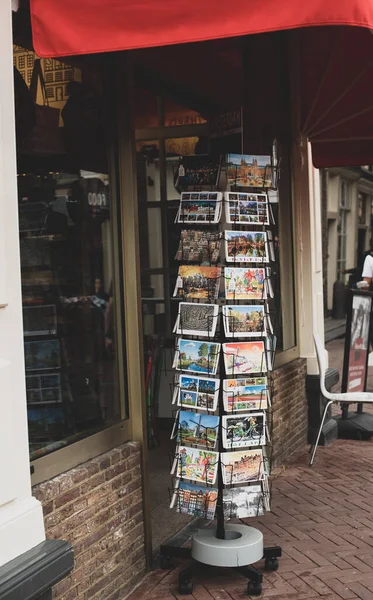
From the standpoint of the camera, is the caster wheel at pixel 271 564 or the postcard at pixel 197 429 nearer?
the postcard at pixel 197 429

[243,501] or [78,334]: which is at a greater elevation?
[78,334]

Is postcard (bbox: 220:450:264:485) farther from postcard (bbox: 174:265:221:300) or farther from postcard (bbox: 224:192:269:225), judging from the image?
postcard (bbox: 224:192:269:225)

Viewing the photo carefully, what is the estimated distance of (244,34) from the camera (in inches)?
124

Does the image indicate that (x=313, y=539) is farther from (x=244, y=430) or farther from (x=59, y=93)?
(x=59, y=93)

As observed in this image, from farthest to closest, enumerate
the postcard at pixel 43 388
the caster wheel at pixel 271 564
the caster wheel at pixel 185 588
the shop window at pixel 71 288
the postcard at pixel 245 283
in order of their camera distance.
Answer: the caster wheel at pixel 271 564 < the caster wheel at pixel 185 588 < the postcard at pixel 245 283 < the shop window at pixel 71 288 < the postcard at pixel 43 388

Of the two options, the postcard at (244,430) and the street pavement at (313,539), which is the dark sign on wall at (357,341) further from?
the postcard at (244,430)

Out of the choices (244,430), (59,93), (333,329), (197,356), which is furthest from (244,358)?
(333,329)

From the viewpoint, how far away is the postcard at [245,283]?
4004 mm

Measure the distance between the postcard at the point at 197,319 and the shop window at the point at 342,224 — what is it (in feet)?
65.0

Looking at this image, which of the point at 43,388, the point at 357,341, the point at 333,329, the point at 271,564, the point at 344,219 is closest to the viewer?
the point at 43,388

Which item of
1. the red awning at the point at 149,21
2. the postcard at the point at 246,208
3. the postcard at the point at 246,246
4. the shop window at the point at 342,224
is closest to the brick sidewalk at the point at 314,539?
the postcard at the point at 246,246

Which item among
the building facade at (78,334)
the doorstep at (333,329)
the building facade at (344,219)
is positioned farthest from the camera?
the building facade at (344,219)

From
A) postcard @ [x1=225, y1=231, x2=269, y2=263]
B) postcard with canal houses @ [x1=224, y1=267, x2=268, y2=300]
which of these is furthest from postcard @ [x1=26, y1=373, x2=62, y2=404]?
postcard @ [x1=225, y1=231, x2=269, y2=263]

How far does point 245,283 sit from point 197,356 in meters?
0.46
